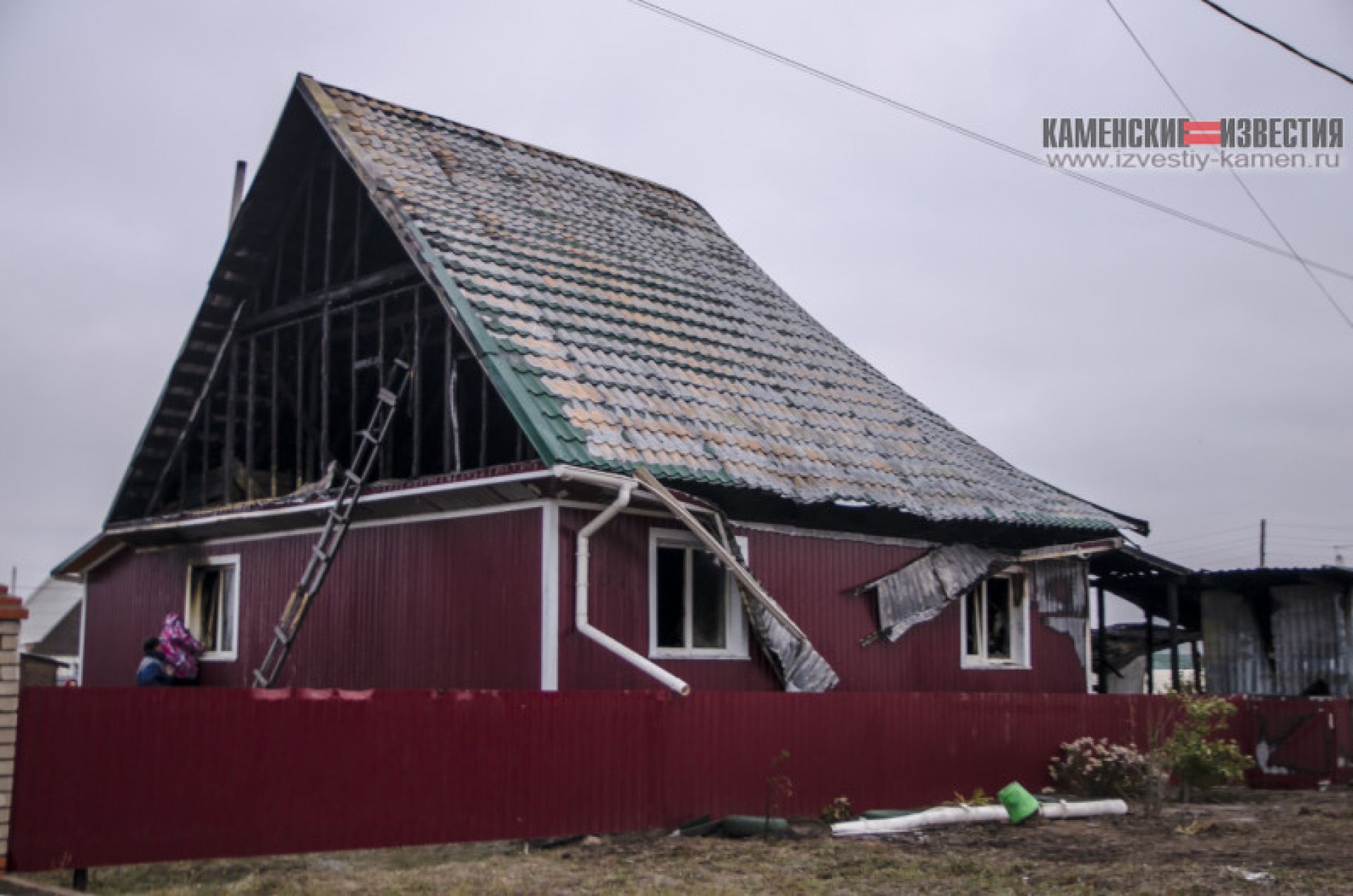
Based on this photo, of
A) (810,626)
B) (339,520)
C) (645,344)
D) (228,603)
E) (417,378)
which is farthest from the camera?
(228,603)

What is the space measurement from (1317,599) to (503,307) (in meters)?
14.9

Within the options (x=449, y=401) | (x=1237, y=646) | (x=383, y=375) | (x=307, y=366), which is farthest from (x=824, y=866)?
(x=1237, y=646)

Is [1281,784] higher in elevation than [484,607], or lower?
lower

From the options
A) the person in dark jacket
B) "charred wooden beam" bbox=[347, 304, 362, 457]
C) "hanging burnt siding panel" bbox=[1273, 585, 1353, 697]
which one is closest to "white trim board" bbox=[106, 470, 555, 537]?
"charred wooden beam" bbox=[347, 304, 362, 457]

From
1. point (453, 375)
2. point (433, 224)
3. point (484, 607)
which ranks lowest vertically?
point (484, 607)

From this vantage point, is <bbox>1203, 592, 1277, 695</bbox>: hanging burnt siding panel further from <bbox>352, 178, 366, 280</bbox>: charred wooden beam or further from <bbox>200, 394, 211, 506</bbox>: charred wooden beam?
<bbox>200, 394, 211, 506</bbox>: charred wooden beam

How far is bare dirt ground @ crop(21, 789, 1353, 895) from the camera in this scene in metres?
10.0

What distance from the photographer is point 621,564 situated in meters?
14.8

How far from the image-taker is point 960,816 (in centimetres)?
1362

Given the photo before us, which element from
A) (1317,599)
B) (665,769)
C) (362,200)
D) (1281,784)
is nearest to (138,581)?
(362,200)

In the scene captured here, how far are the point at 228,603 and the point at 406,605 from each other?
13.9 feet

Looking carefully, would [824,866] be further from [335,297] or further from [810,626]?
[335,297]

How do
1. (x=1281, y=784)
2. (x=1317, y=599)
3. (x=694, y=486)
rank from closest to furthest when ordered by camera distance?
(x=694, y=486), (x=1281, y=784), (x=1317, y=599)

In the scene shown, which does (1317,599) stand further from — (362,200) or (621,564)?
(362,200)
